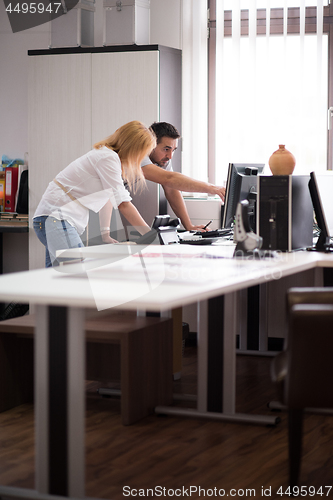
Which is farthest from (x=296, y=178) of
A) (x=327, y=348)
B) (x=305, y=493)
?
(x=305, y=493)

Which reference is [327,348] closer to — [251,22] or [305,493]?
[305,493]

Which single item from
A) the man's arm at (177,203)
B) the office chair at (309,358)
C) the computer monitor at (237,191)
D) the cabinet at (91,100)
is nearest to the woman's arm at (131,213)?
the computer monitor at (237,191)

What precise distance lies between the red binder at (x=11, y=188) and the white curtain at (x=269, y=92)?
5.46 ft

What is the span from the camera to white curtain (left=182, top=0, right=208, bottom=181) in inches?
188

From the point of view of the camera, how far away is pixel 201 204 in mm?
4457

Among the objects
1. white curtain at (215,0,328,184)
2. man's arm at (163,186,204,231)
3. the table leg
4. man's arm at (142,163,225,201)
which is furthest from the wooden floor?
white curtain at (215,0,328,184)

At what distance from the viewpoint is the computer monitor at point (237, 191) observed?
337 centimetres

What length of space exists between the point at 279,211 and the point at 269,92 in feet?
6.66

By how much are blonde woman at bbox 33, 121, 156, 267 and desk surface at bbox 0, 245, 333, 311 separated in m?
0.57

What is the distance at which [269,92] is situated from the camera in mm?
4629

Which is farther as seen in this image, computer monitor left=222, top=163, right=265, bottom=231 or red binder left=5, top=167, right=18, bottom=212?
red binder left=5, top=167, right=18, bottom=212

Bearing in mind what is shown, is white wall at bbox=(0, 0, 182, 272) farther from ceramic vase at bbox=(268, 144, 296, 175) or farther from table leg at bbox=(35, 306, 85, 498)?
table leg at bbox=(35, 306, 85, 498)

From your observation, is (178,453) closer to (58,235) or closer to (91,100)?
(58,235)

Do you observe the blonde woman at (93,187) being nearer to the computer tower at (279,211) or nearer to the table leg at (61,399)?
the computer tower at (279,211)
